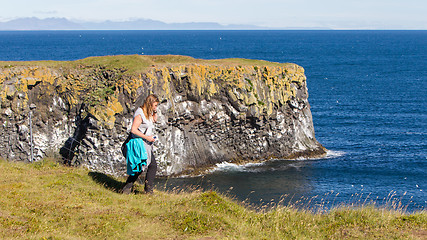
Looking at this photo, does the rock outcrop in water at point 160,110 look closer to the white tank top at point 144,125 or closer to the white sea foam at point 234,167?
the white sea foam at point 234,167

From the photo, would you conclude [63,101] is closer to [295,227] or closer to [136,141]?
[136,141]

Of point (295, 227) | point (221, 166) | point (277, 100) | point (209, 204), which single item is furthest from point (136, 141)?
point (277, 100)

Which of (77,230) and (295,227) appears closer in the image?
(77,230)

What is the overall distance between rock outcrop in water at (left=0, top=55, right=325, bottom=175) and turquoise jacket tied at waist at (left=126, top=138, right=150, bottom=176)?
75.8 feet

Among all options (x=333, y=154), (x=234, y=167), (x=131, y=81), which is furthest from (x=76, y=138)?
(x=333, y=154)

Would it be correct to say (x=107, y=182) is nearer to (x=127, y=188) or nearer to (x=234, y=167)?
(x=127, y=188)

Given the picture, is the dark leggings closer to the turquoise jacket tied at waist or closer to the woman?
the woman

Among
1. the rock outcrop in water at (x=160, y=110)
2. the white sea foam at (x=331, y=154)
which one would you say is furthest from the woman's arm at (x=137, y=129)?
the white sea foam at (x=331, y=154)

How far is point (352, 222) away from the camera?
38.8 feet

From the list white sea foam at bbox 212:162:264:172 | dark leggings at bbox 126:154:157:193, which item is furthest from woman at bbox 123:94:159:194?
white sea foam at bbox 212:162:264:172

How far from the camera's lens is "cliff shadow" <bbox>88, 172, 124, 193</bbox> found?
47.5 ft

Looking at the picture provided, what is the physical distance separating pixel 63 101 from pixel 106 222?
93.4 ft

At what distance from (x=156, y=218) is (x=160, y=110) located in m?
26.4

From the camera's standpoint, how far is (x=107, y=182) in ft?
49.4
